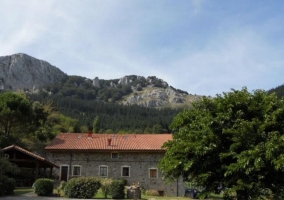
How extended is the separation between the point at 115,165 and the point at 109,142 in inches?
102

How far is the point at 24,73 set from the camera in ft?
476

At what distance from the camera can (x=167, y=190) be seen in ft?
111

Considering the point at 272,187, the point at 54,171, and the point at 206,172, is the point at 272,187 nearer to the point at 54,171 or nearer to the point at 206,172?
the point at 206,172

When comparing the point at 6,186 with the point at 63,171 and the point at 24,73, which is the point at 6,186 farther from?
the point at 24,73

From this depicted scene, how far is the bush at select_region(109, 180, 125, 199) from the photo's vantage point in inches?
1000

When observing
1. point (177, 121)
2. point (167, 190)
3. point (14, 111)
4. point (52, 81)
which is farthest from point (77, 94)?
point (177, 121)

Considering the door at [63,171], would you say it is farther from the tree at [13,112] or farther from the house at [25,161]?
the tree at [13,112]

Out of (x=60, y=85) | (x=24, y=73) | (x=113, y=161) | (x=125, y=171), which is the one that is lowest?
(x=125, y=171)

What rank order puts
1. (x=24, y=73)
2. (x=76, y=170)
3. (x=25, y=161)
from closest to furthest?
(x=25, y=161)
(x=76, y=170)
(x=24, y=73)

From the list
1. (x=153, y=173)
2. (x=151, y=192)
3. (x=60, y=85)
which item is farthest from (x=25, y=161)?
(x=60, y=85)

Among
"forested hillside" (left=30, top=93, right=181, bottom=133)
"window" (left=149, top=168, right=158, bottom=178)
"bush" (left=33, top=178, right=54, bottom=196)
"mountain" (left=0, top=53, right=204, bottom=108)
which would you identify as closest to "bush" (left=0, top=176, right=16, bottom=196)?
"bush" (left=33, top=178, right=54, bottom=196)

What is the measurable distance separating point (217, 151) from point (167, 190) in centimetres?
2007

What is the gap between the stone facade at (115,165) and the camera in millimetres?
34469

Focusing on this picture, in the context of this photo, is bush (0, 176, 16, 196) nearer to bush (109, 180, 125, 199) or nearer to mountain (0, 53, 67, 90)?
bush (109, 180, 125, 199)
